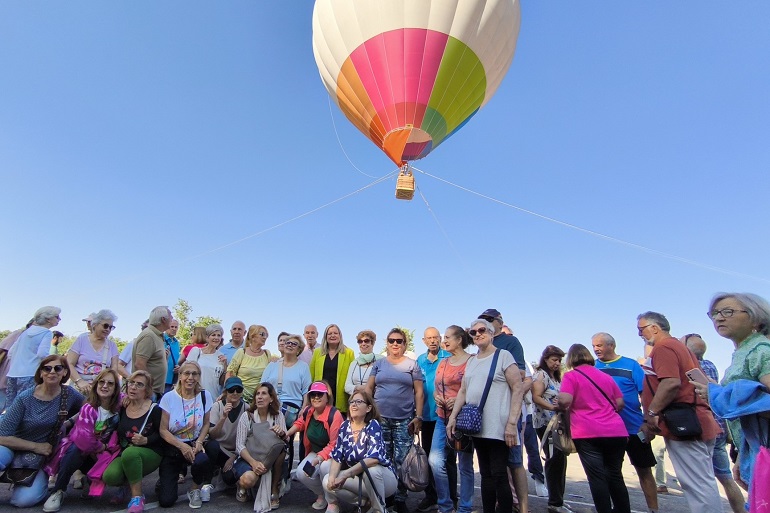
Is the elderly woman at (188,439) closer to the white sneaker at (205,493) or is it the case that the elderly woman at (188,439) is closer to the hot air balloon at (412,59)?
the white sneaker at (205,493)

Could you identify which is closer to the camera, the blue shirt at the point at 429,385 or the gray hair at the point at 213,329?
the blue shirt at the point at 429,385

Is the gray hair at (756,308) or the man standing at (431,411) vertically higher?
the gray hair at (756,308)

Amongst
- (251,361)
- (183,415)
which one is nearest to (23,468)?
(183,415)

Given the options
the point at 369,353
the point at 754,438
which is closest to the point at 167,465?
the point at 369,353

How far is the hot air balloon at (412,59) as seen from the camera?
9773mm

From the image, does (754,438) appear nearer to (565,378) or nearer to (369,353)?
(565,378)

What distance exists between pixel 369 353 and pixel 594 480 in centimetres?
293

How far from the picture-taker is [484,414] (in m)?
4.01

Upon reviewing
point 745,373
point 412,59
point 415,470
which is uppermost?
point 412,59

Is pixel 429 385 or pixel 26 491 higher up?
pixel 429 385

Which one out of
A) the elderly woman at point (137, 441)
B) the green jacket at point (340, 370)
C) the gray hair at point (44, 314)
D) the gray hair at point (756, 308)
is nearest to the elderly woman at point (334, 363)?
the green jacket at point (340, 370)

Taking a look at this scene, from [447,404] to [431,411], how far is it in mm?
594

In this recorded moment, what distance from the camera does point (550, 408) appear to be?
483 cm

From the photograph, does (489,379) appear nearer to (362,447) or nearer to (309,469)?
(362,447)
